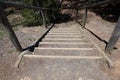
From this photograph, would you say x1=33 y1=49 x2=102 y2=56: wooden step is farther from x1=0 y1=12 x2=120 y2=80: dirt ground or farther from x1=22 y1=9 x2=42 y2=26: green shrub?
x1=22 y1=9 x2=42 y2=26: green shrub

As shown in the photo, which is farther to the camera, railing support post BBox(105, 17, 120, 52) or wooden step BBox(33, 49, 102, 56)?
wooden step BBox(33, 49, 102, 56)

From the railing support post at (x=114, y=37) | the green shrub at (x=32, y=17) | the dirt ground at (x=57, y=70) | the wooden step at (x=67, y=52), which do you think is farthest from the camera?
the green shrub at (x=32, y=17)

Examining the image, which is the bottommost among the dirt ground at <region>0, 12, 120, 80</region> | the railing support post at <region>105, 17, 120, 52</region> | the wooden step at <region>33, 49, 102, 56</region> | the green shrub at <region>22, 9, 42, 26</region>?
the green shrub at <region>22, 9, 42, 26</region>

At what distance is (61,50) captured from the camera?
365 centimetres

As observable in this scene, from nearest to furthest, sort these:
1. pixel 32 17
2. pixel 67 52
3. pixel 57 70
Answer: pixel 57 70 → pixel 67 52 → pixel 32 17

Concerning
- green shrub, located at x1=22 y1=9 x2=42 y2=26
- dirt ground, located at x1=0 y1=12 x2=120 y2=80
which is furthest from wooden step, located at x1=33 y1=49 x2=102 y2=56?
green shrub, located at x1=22 y1=9 x2=42 y2=26

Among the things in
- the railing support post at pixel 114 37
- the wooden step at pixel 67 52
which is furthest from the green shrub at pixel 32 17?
the railing support post at pixel 114 37

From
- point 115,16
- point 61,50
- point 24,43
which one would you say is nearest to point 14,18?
point 115,16

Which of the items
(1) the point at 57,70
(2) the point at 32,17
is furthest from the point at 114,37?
(2) the point at 32,17

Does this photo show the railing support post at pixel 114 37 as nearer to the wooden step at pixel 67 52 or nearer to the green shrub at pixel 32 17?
the wooden step at pixel 67 52

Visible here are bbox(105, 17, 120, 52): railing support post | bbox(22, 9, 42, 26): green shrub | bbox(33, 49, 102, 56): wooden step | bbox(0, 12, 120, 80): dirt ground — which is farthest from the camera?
bbox(22, 9, 42, 26): green shrub

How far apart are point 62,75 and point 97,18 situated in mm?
9042

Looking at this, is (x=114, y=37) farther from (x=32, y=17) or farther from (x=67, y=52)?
(x=32, y=17)

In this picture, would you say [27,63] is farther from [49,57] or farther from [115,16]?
[115,16]
